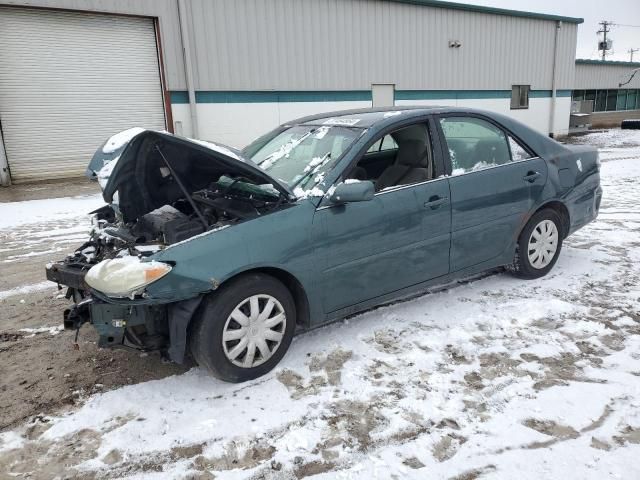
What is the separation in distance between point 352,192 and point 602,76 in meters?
33.1

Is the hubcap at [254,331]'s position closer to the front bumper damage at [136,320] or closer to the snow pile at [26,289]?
the front bumper damage at [136,320]

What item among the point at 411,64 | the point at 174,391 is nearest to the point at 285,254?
the point at 174,391

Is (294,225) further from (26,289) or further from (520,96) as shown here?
(520,96)

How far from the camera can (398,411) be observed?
106 inches

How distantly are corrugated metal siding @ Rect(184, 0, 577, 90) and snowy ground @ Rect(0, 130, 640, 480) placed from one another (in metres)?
12.1

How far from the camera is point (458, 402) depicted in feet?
9.05

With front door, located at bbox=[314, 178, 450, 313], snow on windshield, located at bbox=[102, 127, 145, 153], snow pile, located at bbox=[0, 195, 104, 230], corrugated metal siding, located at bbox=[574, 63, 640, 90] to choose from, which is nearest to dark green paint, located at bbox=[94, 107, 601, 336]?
front door, located at bbox=[314, 178, 450, 313]

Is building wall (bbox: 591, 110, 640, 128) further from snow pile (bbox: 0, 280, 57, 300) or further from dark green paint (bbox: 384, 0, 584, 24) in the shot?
snow pile (bbox: 0, 280, 57, 300)

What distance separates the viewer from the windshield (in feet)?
11.2

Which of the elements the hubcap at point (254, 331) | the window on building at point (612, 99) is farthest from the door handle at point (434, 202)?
the window on building at point (612, 99)

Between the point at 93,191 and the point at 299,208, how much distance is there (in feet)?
31.0

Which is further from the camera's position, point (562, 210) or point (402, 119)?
point (562, 210)

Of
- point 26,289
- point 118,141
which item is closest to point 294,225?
point 118,141

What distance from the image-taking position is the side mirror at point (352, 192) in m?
3.15
